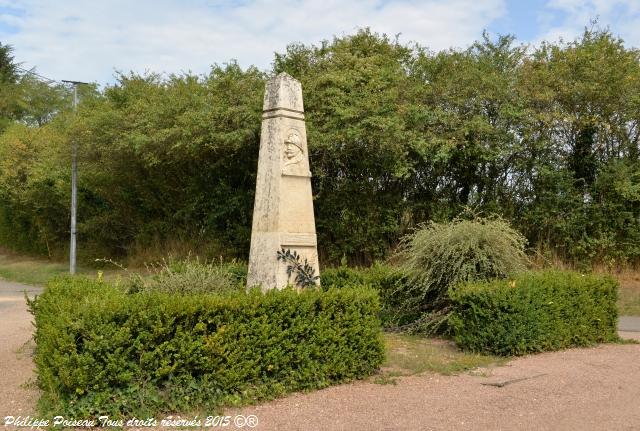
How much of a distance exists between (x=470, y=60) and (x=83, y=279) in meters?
11.4

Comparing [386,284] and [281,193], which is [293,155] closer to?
[281,193]

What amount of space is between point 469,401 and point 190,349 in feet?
8.52

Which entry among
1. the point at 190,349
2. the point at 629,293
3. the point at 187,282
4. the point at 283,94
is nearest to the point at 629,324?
the point at 629,293

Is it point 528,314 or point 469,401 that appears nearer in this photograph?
point 469,401

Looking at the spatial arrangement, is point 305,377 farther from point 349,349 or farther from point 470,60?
point 470,60

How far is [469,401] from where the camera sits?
595 cm

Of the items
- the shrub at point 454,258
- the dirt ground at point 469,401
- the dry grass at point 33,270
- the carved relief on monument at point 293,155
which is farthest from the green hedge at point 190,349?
the dry grass at point 33,270

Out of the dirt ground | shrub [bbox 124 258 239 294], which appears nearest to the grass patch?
the dirt ground

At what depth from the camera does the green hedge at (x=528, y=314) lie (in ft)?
26.5

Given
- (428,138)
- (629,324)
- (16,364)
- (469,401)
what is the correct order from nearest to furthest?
1. (469,401)
2. (16,364)
3. (629,324)
4. (428,138)

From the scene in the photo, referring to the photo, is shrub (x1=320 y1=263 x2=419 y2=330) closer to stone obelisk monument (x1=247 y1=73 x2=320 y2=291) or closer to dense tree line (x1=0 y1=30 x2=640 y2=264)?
stone obelisk monument (x1=247 y1=73 x2=320 y2=291)

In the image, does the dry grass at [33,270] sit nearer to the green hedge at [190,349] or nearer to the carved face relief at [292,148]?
the carved face relief at [292,148]

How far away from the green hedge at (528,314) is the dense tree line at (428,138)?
627 cm

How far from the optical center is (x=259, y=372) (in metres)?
5.93
